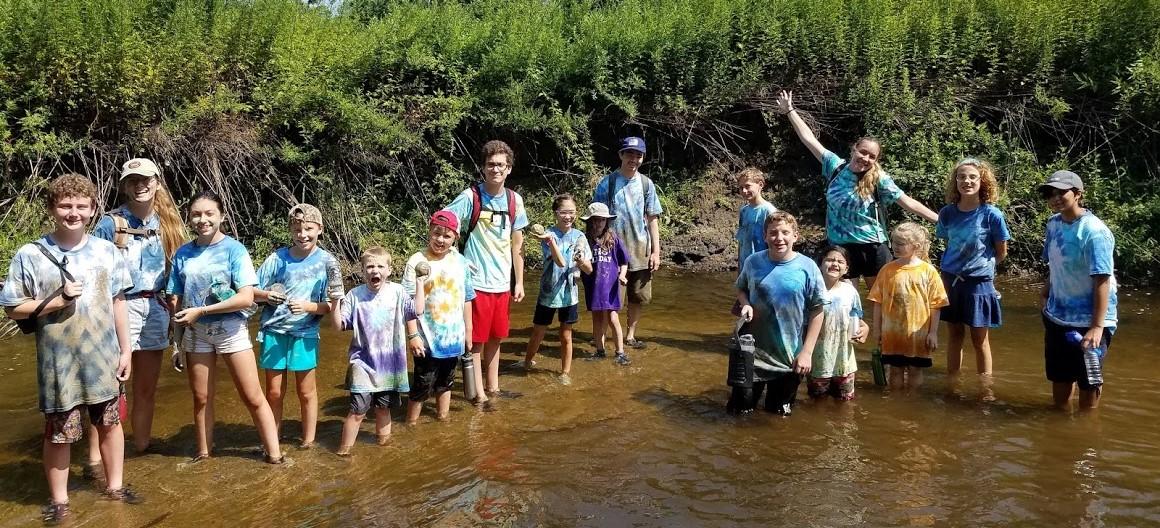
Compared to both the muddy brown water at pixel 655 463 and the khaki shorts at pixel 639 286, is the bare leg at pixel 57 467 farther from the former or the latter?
the khaki shorts at pixel 639 286

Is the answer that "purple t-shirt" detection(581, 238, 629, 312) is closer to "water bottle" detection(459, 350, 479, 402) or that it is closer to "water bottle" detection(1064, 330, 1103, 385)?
"water bottle" detection(459, 350, 479, 402)

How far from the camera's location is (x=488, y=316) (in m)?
6.25

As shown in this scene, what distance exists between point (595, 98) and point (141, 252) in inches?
361

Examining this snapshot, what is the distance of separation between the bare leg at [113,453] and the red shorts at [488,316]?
243 cm

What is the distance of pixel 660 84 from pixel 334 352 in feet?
25.8

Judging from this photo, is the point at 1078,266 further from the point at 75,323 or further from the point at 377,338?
the point at 75,323

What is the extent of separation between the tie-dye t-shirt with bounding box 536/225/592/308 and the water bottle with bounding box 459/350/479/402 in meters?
1.08

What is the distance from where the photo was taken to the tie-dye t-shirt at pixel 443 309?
566 centimetres

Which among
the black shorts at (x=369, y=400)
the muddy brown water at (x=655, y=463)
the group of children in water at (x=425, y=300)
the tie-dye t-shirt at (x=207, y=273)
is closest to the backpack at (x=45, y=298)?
the group of children in water at (x=425, y=300)

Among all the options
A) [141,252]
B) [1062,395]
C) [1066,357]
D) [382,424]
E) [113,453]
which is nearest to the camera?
[113,453]

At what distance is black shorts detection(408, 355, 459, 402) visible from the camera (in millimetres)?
5715

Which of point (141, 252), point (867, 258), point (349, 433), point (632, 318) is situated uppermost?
point (141, 252)

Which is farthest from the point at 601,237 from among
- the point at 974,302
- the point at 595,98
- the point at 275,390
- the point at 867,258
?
the point at 595,98

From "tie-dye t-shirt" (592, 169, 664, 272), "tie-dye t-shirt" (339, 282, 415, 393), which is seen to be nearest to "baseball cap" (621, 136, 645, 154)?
"tie-dye t-shirt" (592, 169, 664, 272)
